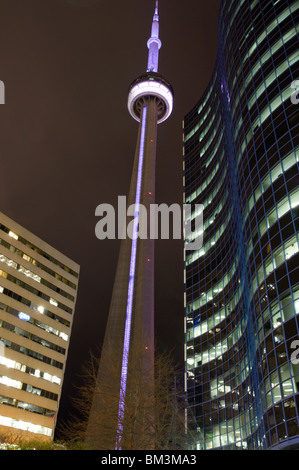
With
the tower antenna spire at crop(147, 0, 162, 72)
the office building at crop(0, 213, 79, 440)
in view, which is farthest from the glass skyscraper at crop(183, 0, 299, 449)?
the tower antenna spire at crop(147, 0, 162, 72)

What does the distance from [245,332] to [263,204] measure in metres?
17.1

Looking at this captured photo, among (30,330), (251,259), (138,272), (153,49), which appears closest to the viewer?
(251,259)

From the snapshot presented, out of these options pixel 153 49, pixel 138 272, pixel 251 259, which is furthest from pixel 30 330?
pixel 153 49

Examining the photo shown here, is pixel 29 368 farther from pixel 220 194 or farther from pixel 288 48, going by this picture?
pixel 288 48

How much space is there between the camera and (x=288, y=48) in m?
44.6

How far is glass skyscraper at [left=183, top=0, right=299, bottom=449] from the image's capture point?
3434 cm

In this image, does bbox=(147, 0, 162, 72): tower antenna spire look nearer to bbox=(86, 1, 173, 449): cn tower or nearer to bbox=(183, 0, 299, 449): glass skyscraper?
bbox=(86, 1, 173, 449): cn tower

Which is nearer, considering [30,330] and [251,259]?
[251,259]

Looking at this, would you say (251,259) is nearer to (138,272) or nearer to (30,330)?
(138,272)

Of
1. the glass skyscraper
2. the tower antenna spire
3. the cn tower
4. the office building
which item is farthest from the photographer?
the tower antenna spire

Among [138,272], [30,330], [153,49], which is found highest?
[153,49]

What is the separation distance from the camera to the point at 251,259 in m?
42.6
